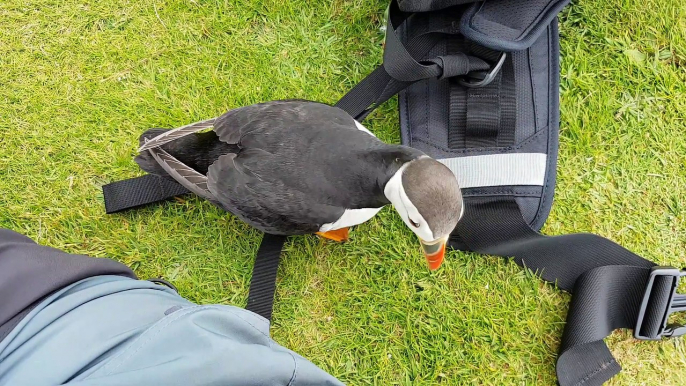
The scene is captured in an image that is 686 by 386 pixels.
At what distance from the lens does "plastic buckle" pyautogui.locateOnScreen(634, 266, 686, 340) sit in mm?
2260

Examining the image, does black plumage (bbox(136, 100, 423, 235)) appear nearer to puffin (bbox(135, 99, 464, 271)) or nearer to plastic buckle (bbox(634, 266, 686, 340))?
puffin (bbox(135, 99, 464, 271))

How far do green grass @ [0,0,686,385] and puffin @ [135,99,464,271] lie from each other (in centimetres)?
42

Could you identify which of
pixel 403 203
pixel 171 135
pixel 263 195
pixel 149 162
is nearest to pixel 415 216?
pixel 403 203

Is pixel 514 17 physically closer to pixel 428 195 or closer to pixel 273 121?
pixel 428 195

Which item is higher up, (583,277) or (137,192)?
(137,192)

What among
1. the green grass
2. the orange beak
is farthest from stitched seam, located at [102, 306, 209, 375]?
the green grass

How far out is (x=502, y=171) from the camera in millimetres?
2377

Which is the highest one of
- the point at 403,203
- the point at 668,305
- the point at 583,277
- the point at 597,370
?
the point at 403,203

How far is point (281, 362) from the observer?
1.58 metres

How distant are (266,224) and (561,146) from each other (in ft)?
5.14

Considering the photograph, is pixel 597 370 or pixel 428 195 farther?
pixel 597 370

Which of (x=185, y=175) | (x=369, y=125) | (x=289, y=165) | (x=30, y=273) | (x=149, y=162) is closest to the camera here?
(x=30, y=273)

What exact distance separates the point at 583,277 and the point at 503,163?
25.8 inches

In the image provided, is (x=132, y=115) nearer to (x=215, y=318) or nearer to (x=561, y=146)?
(x=215, y=318)
